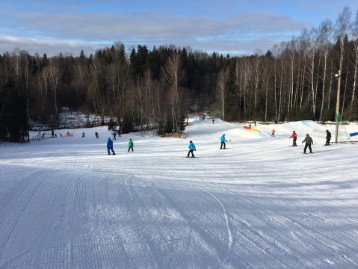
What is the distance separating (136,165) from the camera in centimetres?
1633

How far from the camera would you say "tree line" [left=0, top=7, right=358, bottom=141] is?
137ft

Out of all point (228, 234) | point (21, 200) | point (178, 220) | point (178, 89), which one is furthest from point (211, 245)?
point (178, 89)

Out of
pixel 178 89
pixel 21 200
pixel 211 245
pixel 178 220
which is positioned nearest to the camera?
pixel 211 245

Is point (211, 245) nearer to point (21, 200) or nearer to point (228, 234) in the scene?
point (228, 234)

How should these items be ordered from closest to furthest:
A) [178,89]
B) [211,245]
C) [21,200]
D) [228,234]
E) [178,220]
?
[211,245], [228,234], [178,220], [21,200], [178,89]

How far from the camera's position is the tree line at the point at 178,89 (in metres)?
41.8

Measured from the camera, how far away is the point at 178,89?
45719 mm

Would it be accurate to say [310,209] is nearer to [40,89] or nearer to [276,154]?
[276,154]

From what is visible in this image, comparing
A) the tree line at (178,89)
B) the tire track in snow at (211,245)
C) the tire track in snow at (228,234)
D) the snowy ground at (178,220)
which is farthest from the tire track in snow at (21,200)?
the tree line at (178,89)

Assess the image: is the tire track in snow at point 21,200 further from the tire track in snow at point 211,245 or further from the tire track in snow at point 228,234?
the tire track in snow at point 228,234

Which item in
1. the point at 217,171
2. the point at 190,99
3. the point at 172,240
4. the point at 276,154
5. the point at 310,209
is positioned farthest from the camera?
the point at 190,99

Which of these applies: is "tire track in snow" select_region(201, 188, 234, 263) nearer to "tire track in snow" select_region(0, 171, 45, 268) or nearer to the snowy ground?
the snowy ground

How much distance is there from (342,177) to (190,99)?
7417 centimetres

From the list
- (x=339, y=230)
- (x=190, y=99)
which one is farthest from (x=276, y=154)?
(x=190, y=99)
